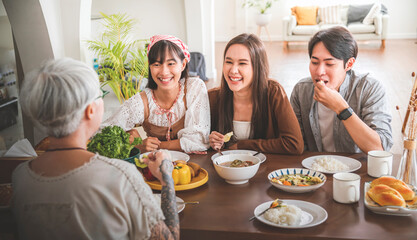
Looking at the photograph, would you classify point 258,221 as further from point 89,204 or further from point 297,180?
point 89,204

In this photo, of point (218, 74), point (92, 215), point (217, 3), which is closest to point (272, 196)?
point (92, 215)

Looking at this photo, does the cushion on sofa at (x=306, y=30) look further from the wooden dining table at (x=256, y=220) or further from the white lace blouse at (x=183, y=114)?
the wooden dining table at (x=256, y=220)

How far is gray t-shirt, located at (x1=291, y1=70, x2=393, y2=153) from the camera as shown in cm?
235

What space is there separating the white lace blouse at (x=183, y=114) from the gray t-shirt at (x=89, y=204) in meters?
1.14

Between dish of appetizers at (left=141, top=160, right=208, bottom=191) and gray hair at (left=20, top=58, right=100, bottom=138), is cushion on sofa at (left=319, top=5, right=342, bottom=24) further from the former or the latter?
gray hair at (left=20, top=58, right=100, bottom=138)

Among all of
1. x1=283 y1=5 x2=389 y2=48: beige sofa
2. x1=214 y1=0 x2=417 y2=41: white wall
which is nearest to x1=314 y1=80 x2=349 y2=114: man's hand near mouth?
x1=283 y1=5 x2=389 y2=48: beige sofa

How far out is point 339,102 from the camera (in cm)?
224

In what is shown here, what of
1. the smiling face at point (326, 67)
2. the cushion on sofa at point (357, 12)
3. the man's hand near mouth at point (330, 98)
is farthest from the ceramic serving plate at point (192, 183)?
the cushion on sofa at point (357, 12)

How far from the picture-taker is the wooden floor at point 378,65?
6.85 metres

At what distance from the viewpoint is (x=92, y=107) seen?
4.16ft

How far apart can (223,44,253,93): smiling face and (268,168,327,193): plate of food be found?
63 centimetres

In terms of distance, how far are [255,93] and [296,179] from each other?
72 centimetres

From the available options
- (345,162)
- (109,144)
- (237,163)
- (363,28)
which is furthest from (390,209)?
(363,28)

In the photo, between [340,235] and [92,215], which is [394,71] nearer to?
[340,235]
